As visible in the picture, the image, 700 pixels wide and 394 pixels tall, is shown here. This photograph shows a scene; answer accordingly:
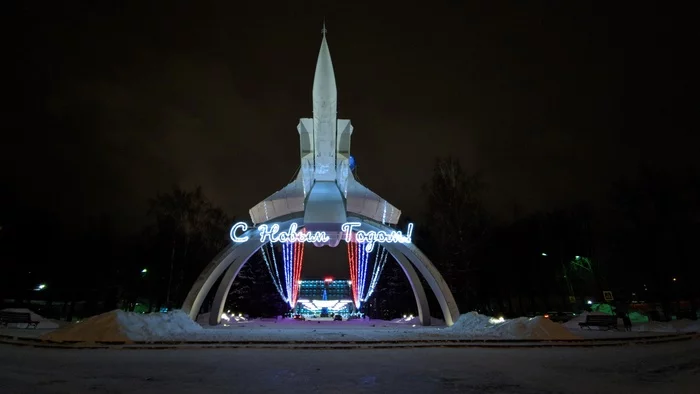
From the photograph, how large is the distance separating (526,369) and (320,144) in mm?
20280

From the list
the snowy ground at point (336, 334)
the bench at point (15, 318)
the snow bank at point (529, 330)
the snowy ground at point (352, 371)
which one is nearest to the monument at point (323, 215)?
the snowy ground at point (336, 334)

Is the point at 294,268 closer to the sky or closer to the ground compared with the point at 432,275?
closer to the sky

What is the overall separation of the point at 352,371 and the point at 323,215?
17.3 meters

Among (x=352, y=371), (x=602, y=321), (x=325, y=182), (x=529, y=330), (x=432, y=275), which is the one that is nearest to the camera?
(x=352, y=371)

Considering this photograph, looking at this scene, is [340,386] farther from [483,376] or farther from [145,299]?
[145,299]

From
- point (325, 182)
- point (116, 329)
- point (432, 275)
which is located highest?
point (325, 182)

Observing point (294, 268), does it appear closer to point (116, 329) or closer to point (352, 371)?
point (116, 329)

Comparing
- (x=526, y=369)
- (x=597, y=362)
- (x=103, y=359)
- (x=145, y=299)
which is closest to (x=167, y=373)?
(x=103, y=359)

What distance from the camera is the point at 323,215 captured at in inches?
1043

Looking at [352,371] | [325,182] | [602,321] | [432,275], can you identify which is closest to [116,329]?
[352,371]

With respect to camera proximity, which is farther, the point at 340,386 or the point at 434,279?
the point at 434,279

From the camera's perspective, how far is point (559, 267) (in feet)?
148

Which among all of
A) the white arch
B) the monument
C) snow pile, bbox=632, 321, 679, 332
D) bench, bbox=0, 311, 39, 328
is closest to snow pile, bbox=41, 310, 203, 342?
the monument

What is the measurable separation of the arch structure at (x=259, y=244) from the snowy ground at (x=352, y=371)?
11250 mm
